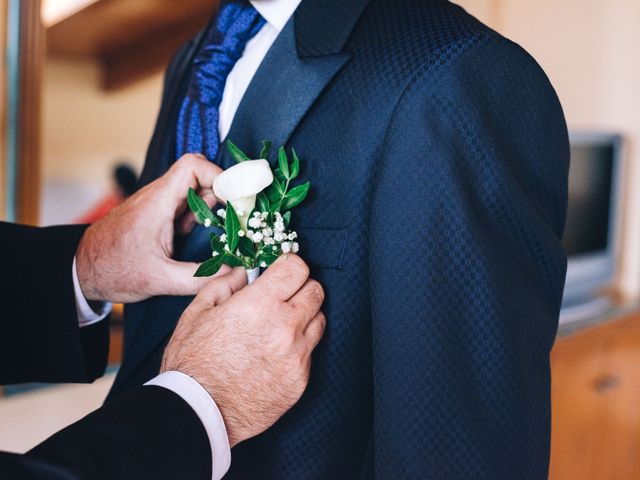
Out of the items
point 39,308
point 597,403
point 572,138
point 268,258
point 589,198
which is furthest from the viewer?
point 589,198

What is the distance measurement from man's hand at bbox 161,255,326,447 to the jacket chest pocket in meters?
0.04

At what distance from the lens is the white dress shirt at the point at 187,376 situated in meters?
0.74

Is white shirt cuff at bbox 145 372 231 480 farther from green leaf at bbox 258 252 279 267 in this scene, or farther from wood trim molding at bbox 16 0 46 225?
wood trim molding at bbox 16 0 46 225

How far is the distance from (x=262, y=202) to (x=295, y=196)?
0.04 m

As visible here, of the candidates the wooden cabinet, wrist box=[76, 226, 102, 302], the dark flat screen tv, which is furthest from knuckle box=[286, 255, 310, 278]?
the dark flat screen tv

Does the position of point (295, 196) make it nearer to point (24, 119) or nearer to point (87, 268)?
point (87, 268)

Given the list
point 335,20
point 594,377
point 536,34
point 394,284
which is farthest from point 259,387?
point 536,34

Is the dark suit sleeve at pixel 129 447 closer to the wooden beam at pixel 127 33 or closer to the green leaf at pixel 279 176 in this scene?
the green leaf at pixel 279 176

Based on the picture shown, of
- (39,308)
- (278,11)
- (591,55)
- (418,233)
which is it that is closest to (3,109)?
(39,308)

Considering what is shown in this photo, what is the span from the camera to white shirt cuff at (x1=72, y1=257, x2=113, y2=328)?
1.02 m

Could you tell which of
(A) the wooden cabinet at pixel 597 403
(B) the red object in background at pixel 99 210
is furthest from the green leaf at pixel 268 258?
(A) the wooden cabinet at pixel 597 403

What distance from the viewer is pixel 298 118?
2.59 feet

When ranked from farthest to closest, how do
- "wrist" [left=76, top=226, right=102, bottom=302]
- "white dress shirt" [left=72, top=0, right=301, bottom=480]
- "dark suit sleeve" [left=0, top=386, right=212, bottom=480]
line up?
1. "wrist" [left=76, top=226, right=102, bottom=302]
2. "white dress shirt" [left=72, top=0, right=301, bottom=480]
3. "dark suit sleeve" [left=0, top=386, right=212, bottom=480]

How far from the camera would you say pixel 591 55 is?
3.01 metres
